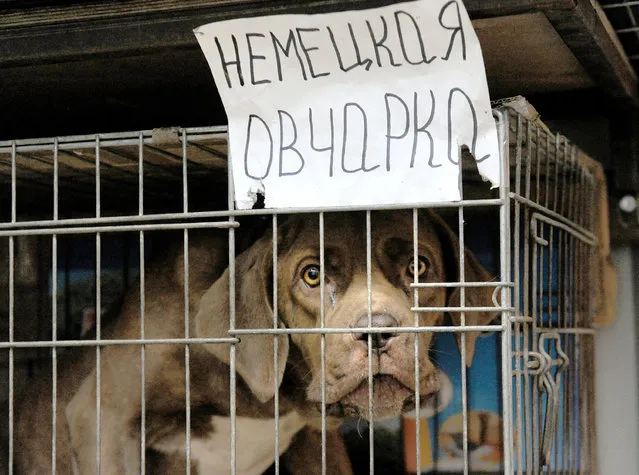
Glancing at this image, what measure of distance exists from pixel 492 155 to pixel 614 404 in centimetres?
96

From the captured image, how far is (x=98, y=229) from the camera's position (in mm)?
1382

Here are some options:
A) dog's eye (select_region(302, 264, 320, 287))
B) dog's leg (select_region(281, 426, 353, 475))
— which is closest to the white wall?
dog's leg (select_region(281, 426, 353, 475))

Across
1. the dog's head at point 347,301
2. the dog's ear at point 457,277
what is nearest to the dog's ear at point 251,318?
the dog's head at point 347,301

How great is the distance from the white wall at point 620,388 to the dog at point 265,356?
0.42 metres

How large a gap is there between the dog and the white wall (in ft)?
1.39

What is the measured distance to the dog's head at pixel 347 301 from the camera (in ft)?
4.59

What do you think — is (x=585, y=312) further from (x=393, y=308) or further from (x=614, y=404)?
(x=393, y=308)

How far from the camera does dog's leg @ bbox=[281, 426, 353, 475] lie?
79.3 inches

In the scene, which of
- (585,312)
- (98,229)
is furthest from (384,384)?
(585,312)

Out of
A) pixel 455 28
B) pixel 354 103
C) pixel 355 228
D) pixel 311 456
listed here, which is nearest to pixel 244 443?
pixel 311 456

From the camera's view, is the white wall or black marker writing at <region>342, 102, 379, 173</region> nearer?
black marker writing at <region>342, 102, 379, 173</region>

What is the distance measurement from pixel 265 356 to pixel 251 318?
0.25ft

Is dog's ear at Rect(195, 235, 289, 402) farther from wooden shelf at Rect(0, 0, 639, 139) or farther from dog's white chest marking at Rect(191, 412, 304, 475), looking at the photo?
wooden shelf at Rect(0, 0, 639, 139)

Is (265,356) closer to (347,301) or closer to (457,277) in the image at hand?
(347,301)
